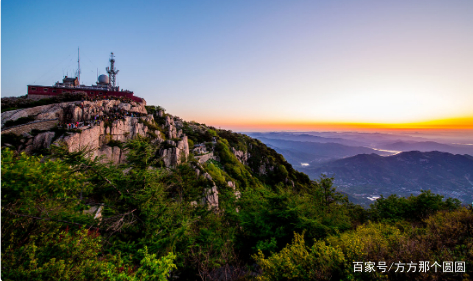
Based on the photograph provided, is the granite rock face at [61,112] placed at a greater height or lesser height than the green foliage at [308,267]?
greater

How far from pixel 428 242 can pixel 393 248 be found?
1.60 meters

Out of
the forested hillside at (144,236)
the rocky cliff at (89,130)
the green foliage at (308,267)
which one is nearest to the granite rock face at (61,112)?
the rocky cliff at (89,130)

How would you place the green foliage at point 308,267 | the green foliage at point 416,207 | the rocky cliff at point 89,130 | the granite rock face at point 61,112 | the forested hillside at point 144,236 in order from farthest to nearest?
the granite rock face at point 61,112
the rocky cliff at point 89,130
the green foliage at point 416,207
the green foliage at point 308,267
the forested hillside at point 144,236

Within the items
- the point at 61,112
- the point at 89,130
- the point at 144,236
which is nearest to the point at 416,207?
the point at 144,236

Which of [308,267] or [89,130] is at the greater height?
[89,130]

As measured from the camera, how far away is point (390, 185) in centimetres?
18225

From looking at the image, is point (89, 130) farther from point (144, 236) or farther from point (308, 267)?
point (308, 267)

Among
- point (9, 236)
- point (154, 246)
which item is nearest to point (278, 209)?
point (154, 246)

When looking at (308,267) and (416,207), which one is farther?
(416,207)

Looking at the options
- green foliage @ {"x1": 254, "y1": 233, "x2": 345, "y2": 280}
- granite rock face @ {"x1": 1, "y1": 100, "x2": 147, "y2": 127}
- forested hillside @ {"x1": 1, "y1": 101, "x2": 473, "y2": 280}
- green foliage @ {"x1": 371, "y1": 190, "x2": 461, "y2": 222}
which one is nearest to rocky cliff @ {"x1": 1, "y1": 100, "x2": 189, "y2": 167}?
granite rock face @ {"x1": 1, "y1": 100, "x2": 147, "y2": 127}

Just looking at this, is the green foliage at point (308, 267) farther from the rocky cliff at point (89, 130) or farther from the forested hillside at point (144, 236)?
the rocky cliff at point (89, 130)

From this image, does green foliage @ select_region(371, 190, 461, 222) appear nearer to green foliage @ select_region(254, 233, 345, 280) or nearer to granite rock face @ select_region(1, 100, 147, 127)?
green foliage @ select_region(254, 233, 345, 280)

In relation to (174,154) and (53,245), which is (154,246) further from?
(174,154)

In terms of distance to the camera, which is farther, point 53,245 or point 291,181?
point 291,181
